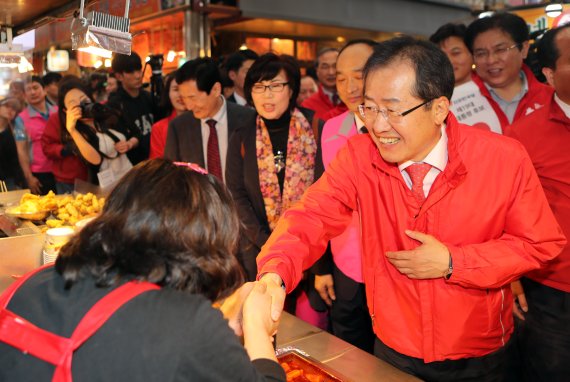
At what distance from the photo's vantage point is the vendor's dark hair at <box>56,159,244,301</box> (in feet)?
3.29

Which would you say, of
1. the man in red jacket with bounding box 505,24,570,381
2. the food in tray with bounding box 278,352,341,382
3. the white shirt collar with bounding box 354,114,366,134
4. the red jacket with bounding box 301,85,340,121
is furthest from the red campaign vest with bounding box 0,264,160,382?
the red jacket with bounding box 301,85,340,121

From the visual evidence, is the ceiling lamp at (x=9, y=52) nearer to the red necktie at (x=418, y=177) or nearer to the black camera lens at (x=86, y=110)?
the black camera lens at (x=86, y=110)

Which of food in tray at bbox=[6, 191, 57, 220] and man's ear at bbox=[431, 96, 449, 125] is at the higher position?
man's ear at bbox=[431, 96, 449, 125]

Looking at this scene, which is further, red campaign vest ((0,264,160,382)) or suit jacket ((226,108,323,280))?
suit jacket ((226,108,323,280))

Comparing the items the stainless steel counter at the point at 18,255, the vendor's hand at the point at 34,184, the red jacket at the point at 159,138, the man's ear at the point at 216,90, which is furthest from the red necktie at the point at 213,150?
the vendor's hand at the point at 34,184

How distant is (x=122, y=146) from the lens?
4125 mm

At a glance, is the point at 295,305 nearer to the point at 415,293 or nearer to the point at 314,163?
the point at 314,163

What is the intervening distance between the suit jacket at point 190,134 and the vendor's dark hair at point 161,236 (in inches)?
88.5

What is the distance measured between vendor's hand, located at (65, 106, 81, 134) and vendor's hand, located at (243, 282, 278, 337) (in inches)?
115

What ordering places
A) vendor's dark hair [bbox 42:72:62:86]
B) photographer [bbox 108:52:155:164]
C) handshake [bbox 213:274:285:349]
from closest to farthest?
handshake [bbox 213:274:285:349]
photographer [bbox 108:52:155:164]
vendor's dark hair [bbox 42:72:62:86]

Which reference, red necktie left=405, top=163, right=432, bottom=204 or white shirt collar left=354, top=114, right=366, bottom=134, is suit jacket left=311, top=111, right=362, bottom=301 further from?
red necktie left=405, top=163, right=432, bottom=204

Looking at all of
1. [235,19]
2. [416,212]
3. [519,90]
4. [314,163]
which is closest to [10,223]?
[314,163]

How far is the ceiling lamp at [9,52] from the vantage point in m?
2.70

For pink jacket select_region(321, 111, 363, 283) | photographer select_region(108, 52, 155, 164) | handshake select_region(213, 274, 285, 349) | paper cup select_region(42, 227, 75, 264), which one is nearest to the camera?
handshake select_region(213, 274, 285, 349)
